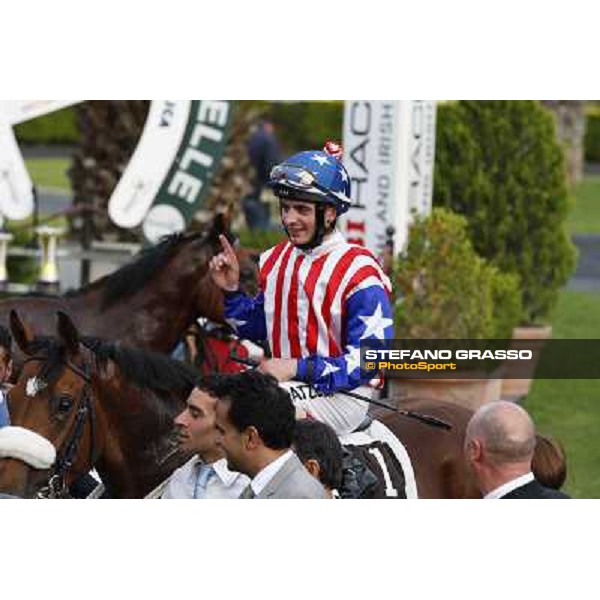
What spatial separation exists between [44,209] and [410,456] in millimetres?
13535

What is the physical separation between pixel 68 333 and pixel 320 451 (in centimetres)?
92

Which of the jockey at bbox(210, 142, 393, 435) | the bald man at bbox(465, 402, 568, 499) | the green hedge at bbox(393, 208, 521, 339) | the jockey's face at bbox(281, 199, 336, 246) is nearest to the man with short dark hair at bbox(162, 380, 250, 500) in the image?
the jockey at bbox(210, 142, 393, 435)

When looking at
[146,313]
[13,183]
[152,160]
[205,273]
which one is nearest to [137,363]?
[146,313]

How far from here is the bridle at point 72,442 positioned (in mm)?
6250

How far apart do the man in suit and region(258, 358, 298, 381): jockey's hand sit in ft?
2.67

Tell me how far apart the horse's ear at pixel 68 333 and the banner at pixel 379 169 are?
4996 mm

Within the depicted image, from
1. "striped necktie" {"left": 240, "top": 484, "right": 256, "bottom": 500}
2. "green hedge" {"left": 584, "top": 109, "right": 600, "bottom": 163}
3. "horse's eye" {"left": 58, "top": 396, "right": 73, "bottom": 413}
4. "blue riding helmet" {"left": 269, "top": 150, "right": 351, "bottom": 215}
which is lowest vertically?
"green hedge" {"left": 584, "top": 109, "right": 600, "bottom": 163}

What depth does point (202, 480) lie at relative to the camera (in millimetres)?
6008

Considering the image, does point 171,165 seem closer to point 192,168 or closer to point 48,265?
point 192,168

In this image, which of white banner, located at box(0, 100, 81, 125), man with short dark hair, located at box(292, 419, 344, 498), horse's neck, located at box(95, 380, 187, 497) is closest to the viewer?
man with short dark hair, located at box(292, 419, 344, 498)

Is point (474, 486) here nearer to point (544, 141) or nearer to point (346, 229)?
point (346, 229)

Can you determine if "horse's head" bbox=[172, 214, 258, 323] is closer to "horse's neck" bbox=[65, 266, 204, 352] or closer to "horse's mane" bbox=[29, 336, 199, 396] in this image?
"horse's neck" bbox=[65, 266, 204, 352]

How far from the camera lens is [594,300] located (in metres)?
15.7

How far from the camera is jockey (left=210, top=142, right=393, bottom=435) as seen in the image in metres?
6.61
